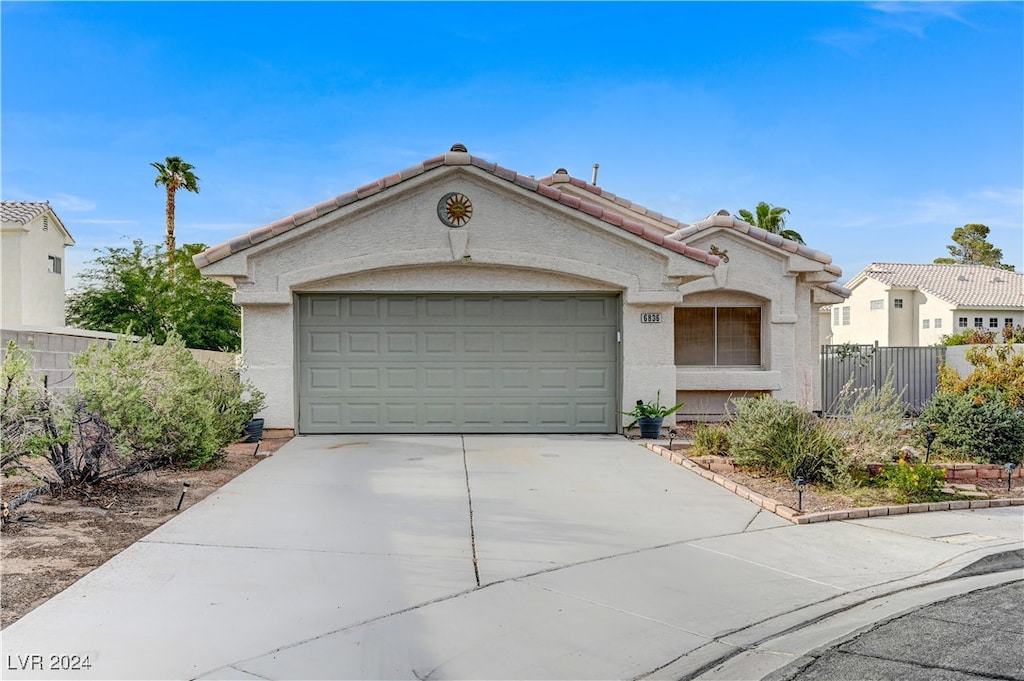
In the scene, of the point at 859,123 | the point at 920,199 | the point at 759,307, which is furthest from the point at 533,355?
the point at 920,199

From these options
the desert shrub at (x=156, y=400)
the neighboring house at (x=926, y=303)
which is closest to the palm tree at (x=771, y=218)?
the neighboring house at (x=926, y=303)

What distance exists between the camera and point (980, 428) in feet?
38.1

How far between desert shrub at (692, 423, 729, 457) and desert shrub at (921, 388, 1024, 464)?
3.19 metres

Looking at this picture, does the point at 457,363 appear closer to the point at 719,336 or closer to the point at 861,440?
the point at 719,336

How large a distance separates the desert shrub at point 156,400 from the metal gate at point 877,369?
14.4 meters

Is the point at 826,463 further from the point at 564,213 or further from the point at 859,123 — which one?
the point at 859,123

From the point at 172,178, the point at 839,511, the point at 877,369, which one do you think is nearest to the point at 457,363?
the point at 839,511

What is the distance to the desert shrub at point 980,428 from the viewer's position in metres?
11.5

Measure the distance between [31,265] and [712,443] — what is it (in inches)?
1294

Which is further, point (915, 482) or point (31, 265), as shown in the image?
point (31, 265)

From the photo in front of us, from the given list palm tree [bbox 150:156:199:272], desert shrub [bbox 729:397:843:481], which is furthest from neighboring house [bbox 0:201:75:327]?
desert shrub [bbox 729:397:843:481]

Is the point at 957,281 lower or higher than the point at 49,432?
higher

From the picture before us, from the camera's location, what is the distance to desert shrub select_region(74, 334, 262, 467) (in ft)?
27.9

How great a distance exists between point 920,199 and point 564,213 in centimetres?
2222
